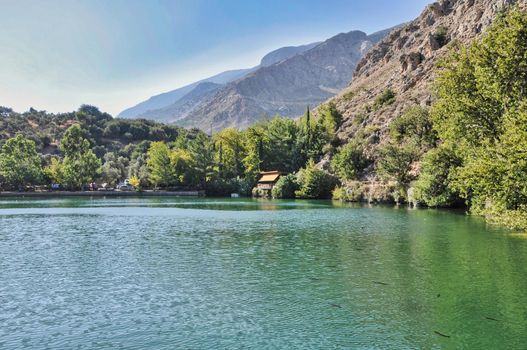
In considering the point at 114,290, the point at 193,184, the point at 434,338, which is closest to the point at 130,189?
the point at 193,184

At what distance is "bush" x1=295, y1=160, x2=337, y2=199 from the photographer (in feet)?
333

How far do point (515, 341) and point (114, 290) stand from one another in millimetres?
16159

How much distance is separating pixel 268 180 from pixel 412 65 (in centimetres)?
5773

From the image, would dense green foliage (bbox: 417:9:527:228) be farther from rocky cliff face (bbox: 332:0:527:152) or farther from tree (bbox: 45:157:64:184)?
tree (bbox: 45:157:64:184)

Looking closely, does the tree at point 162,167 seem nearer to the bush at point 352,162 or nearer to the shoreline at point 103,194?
the shoreline at point 103,194

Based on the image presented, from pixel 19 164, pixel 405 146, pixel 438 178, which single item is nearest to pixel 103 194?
pixel 19 164

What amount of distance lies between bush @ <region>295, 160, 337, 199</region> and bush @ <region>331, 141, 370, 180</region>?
3.29 metres

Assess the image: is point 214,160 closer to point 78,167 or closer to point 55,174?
point 78,167

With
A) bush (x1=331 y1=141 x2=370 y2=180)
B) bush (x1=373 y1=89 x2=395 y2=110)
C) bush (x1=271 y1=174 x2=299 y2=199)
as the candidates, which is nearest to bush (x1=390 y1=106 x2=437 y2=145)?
bush (x1=331 y1=141 x2=370 y2=180)

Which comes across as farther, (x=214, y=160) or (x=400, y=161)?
(x=214, y=160)

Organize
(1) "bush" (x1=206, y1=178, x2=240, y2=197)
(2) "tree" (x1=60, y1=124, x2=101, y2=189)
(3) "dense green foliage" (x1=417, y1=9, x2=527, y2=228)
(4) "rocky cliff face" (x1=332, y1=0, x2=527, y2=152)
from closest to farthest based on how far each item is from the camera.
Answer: (3) "dense green foliage" (x1=417, y1=9, x2=527, y2=228) → (4) "rocky cliff face" (x1=332, y1=0, x2=527, y2=152) → (2) "tree" (x1=60, y1=124, x2=101, y2=189) → (1) "bush" (x1=206, y1=178, x2=240, y2=197)

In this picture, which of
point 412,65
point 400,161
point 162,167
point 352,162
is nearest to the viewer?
point 400,161

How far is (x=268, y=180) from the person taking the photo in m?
115

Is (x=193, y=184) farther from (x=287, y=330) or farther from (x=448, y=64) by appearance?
(x=287, y=330)
